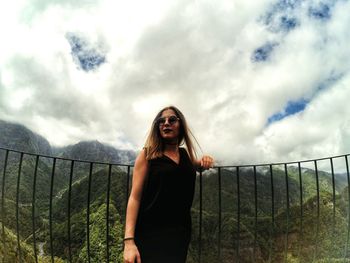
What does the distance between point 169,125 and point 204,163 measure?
0.34 metres

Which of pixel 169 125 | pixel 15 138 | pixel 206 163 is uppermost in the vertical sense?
pixel 15 138

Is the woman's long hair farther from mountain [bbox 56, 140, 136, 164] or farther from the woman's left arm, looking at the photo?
mountain [bbox 56, 140, 136, 164]

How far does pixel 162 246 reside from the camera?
1.50m

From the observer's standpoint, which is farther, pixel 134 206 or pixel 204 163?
pixel 204 163

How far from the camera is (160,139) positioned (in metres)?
1.71

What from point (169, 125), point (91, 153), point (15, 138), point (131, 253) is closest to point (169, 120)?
point (169, 125)

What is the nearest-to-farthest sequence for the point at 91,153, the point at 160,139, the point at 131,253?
the point at 131,253 → the point at 160,139 → the point at 91,153

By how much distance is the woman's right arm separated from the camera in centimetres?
145

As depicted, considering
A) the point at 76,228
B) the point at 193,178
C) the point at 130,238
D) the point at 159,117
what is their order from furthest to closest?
1. the point at 76,228
2. the point at 159,117
3. the point at 193,178
4. the point at 130,238

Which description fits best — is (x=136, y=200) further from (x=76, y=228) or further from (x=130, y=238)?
(x=76, y=228)

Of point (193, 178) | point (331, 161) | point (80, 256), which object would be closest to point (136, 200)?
point (193, 178)

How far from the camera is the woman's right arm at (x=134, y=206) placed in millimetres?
1450

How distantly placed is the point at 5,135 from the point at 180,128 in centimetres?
13623

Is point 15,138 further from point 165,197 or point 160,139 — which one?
point 165,197
